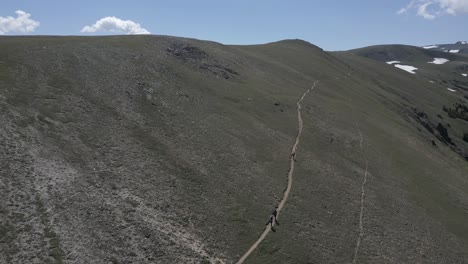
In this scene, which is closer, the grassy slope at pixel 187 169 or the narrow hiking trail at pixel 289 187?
the grassy slope at pixel 187 169

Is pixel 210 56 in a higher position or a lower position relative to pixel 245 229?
higher

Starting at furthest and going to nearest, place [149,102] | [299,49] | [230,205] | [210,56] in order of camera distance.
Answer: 1. [299,49]
2. [210,56]
3. [149,102]
4. [230,205]

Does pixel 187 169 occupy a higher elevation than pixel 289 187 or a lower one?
higher

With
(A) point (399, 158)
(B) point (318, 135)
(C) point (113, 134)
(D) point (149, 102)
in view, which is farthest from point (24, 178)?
(A) point (399, 158)

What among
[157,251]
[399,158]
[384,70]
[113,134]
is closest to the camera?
[157,251]

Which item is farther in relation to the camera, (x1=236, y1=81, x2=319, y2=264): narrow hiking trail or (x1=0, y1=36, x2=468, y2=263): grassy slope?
(x1=236, y1=81, x2=319, y2=264): narrow hiking trail

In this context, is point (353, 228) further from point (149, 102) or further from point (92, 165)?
point (149, 102)

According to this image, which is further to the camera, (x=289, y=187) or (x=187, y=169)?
(x=289, y=187)

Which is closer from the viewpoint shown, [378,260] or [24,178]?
[24,178]
